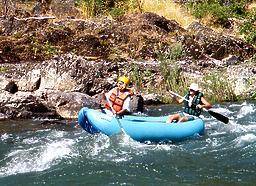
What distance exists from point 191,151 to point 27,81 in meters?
5.77

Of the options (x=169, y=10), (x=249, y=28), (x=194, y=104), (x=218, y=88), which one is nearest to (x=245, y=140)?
(x=194, y=104)

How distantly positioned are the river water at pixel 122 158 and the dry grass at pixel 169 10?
29.1 feet

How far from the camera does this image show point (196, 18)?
17984mm

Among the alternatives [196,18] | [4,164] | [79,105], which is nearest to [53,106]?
[79,105]

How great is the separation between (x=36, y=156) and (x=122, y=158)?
3.99 feet

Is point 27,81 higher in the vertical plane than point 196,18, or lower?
lower

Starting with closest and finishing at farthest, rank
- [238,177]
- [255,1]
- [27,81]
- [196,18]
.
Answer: [238,177], [27,81], [196,18], [255,1]

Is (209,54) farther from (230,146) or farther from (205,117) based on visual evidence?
(230,146)

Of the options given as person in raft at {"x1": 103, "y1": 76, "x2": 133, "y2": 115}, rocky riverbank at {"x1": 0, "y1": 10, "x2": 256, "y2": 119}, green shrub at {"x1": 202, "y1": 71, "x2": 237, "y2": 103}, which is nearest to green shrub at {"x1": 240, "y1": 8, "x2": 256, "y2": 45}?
rocky riverbank at {"x1": 0, "y1": 10, "x2": 256, "y2": 119}

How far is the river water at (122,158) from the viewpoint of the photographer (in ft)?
20.0

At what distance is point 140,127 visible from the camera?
8.23 metres

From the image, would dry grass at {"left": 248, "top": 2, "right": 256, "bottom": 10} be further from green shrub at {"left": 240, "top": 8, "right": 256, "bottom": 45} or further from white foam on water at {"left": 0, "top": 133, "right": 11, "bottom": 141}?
white foam on water at {"left": 0, "top": 133, "right": 11, "bottom": 141}

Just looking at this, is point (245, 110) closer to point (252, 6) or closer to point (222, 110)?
point (222, 110)

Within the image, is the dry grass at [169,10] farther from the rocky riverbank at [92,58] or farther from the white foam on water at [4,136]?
the white foam on water at [4,136]
